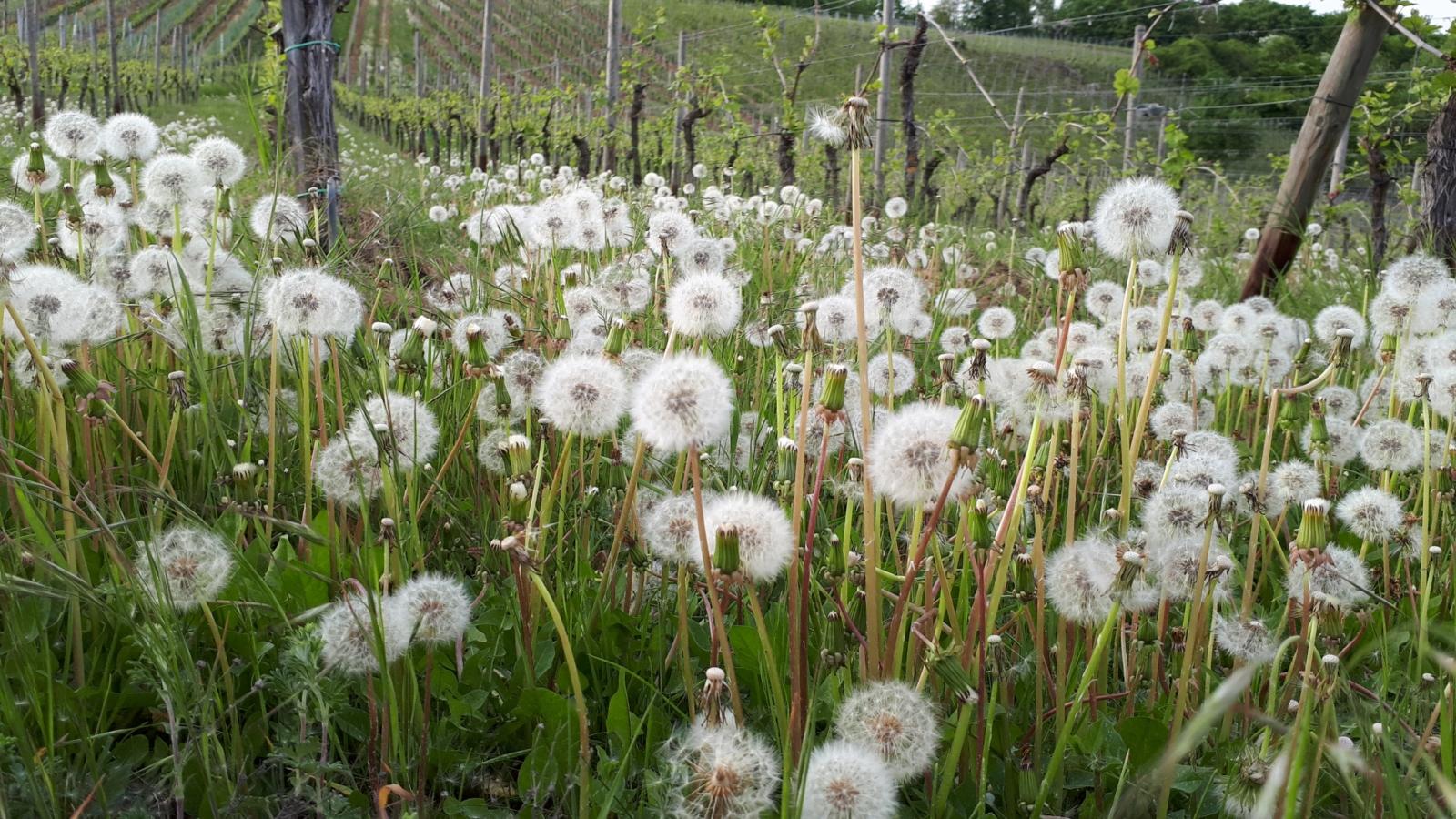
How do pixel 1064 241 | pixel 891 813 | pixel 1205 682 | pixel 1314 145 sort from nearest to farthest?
pixel 891 813 < pixel 1064 241 < pixel 1205 682 < pixel 1314 145

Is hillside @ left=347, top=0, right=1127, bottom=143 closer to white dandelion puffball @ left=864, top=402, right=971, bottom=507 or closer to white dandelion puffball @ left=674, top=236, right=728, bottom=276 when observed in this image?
white dandelion puffball @ left=674, top=236, right=728, bottom=276

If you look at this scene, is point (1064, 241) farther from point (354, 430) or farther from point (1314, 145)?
point (1314, 145)

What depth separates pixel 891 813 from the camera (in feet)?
4.12

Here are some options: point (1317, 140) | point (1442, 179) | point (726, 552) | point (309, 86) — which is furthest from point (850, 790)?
point (1317, 140)

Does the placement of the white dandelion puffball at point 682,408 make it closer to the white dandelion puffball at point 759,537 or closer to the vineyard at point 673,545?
the vineyard at point 673,545

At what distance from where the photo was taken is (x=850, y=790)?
1228 millimetres

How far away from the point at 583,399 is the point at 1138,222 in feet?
3.31

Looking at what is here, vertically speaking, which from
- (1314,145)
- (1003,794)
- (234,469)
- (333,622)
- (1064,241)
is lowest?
(1003,794)

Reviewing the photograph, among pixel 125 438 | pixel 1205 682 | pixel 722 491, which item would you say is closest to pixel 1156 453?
pixel 1205 682

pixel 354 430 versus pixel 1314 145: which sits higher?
pixel 1314 145

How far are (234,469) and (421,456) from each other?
1.16 ft

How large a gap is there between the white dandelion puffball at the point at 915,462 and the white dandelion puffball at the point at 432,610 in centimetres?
64

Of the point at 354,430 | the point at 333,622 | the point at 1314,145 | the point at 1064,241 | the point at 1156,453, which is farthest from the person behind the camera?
the point at 1314,145

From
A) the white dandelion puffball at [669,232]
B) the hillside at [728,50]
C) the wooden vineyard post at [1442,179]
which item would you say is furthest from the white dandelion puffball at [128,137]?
the hillside at [728,50]
